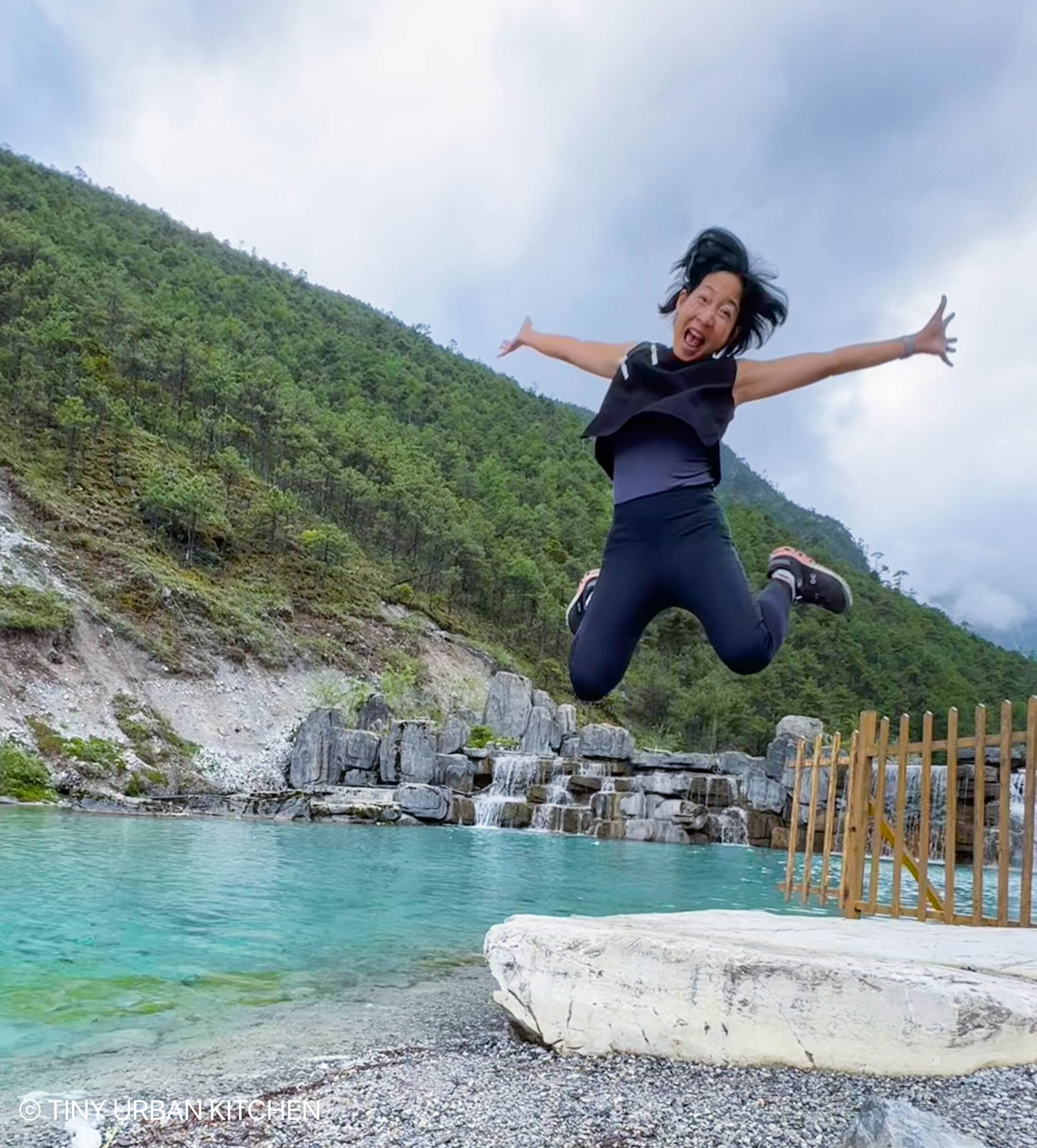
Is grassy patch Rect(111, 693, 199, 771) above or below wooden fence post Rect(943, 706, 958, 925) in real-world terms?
below

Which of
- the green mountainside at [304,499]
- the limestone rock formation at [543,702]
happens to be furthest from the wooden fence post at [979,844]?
the limestone rock formation at [543,702]

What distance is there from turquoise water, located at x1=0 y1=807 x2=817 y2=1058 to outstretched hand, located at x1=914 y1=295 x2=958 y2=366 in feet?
15.7

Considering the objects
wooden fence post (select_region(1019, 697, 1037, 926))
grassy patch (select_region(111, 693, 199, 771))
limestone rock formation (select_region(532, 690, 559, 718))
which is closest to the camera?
wooden fence post (select_region(1019, 697, 1037, 926))

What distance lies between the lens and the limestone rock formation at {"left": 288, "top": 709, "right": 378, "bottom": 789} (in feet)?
79.7

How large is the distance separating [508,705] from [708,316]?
102ft

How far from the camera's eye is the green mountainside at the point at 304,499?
31.1 metres

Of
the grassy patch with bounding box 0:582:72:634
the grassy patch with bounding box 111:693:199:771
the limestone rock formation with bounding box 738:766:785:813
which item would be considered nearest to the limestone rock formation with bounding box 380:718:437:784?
the grassy patch with bounding box 111:693:199:771

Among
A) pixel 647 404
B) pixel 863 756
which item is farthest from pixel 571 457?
pixel 647 404

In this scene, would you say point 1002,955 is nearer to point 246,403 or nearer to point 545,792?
point 545,792

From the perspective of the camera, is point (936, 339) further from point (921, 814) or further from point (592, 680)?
point (921, 814)

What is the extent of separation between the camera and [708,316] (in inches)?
94.6

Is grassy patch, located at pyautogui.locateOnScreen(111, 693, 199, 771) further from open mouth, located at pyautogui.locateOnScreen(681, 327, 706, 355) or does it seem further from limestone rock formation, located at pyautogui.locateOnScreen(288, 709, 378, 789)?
open mouth, located at pyautogui.locateOnScreen(681, 327, 706, 355)

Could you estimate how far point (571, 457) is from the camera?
6388cm

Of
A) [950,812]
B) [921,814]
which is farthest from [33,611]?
[950,812]
